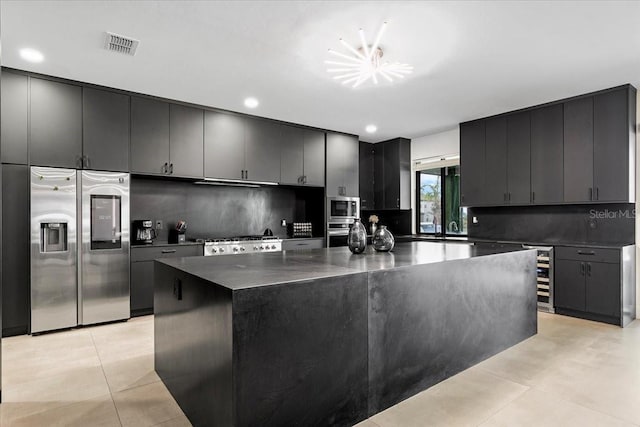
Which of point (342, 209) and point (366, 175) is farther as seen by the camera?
point (366, 175)

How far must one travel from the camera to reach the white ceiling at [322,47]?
2.48 m

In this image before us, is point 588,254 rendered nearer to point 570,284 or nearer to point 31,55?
point 570,284

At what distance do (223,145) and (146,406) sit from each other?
334cm

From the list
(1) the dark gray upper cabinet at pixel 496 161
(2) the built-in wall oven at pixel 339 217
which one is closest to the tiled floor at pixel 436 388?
(1) the dark gray upper cabinet at pixel 496 161

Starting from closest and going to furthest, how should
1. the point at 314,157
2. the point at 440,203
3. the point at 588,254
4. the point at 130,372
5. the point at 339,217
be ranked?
the point at 130,372
the point at 588,254
the point at 314,157
the point at 339,217
the point at 440,203

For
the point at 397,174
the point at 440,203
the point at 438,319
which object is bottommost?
the point at 438,319

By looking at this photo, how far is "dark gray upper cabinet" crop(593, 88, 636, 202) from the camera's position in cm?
386

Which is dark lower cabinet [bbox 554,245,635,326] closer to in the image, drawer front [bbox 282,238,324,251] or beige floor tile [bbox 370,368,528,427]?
beige floor tile [bbox 370,368,528,427]

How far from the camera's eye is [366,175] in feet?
22.4

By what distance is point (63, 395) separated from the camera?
90.4 inches

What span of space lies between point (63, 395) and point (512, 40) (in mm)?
4177

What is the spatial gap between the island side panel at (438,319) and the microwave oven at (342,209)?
3.07m

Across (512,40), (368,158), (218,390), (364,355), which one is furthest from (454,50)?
(368,158)

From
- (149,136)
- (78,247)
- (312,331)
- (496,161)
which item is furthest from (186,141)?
(496,161)
